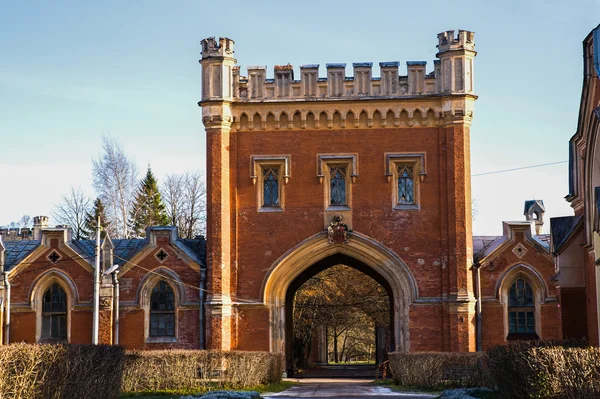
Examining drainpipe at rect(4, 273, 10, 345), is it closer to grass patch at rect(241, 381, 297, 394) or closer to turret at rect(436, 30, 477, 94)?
grass patch at rect(241, 381, 297, 394)

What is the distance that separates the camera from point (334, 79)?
98.0 ft

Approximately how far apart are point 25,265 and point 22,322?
1.81 metres

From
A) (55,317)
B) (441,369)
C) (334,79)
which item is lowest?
(441,369)

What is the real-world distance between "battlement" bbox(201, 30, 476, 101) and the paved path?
8848 millimetres

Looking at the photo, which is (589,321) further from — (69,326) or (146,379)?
(69,326)

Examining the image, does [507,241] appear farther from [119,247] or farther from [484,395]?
[119,247]

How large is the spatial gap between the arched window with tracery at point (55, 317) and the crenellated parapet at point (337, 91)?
7479mm

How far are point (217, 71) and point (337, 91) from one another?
381 centimetres

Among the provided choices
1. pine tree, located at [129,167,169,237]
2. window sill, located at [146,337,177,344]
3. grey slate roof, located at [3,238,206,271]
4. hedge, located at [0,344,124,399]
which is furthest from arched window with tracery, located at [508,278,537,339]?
pine tree, located at [129,167,169,237]

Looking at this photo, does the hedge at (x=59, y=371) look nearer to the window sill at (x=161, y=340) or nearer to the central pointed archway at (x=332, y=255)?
the window sill at (x=161, y=340)

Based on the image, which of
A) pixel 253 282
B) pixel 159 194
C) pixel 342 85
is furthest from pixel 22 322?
pixel 159 194

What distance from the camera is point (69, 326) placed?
30.1 m

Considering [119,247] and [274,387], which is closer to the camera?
[274,387]

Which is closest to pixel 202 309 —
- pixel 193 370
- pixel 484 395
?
pixel 193 370
